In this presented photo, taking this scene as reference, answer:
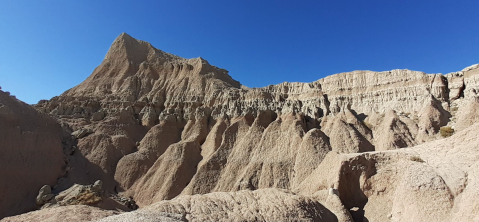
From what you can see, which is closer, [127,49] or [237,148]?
[237,148]

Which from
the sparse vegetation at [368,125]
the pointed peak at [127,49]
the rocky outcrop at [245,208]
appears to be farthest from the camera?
the pointed peak at [127,49]

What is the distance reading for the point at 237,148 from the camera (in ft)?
124

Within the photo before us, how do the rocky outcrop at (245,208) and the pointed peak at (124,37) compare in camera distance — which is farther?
the pointed peak at (124,37)

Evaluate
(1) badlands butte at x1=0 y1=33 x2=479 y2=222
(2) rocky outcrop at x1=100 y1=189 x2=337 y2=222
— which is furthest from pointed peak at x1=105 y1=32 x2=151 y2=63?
(2) rocky outcrop at x1=100 y1=189 x2=337 y2=222

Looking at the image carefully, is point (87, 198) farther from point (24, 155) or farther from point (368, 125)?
point (368, 125)

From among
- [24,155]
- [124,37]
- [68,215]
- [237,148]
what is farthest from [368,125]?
[124,37]

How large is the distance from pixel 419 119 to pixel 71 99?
2025 inches

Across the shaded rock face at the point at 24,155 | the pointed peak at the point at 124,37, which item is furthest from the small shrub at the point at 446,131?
Answer: the pointed peak at the point at 124,37

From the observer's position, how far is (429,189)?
41.9 feet

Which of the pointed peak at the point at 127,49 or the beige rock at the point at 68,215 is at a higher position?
the pointed peak at the point at 127,49

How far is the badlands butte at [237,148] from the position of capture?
13992 millimetres

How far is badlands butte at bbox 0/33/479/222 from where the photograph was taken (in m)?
14.0

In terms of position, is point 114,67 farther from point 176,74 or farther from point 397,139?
point 397,139

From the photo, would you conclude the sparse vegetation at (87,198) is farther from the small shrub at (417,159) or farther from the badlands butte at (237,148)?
the small shrub at (417,159)
